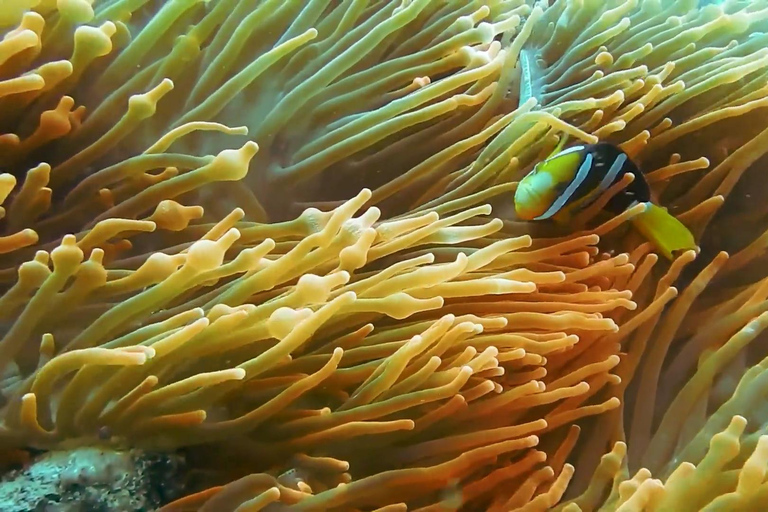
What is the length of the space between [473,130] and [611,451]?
0.51 meters

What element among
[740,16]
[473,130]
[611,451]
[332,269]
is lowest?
[611,451]

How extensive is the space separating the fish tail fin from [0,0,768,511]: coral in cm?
3

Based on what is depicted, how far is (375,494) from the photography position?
31.6 inches

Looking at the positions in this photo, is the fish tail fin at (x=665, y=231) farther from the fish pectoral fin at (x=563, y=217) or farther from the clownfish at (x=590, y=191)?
the fish pectoral fin at (x=563, y=217)

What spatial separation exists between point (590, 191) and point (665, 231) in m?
0.13

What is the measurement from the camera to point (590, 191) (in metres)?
1.04

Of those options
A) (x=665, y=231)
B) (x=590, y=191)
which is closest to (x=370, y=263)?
(x=590, y=191)

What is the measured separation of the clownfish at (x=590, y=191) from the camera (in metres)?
1.01

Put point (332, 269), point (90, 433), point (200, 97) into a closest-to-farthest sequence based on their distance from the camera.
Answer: point (90, 433) → point (332, 269) → point (200, 97)

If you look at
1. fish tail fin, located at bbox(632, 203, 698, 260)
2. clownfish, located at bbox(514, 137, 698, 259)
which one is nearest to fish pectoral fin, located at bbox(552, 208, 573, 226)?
clownfish, located at bbox(514, 137, 698, 259)

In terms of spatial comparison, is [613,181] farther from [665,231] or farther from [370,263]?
[370,263]

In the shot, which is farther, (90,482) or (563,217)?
(563,217)

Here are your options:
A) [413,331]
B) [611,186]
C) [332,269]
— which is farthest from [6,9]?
[611,186]

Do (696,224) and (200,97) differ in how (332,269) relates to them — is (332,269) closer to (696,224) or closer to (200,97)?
(200,97)
